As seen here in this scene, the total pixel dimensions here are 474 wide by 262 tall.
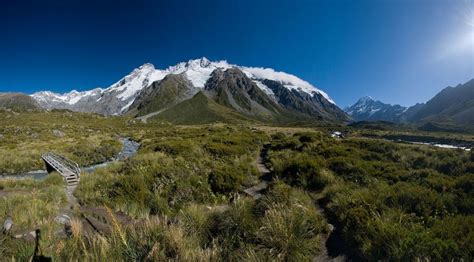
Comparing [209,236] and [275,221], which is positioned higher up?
[275,221]

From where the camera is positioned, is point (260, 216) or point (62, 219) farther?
point (62, 219)

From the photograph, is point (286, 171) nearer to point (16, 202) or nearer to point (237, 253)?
point (237, 253)

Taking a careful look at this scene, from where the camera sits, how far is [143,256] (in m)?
4.41

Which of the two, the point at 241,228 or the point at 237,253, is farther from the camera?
the point at 241,228

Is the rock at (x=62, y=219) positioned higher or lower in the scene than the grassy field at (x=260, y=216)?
lower

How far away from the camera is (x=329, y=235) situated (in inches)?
261

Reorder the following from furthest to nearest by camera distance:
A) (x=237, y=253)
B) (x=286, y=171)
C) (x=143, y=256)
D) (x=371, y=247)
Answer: (x=286, y=171)
(x=371, y=247)
(x=237, y=253)
(x=143, y=256)

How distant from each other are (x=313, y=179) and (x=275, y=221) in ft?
22.3

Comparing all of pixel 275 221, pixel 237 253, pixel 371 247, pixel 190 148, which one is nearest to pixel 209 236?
pixel 237 253

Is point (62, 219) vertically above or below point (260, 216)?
below

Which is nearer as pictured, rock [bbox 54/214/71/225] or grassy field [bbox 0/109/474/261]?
grassy field [bbox 0/109/474/261]

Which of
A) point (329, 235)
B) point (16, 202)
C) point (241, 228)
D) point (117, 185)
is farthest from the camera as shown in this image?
point (117, 185)

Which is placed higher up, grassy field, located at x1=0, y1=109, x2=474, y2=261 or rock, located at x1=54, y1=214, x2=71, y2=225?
grassy field, located at x1=0, y1=109, x2=474, y2=261

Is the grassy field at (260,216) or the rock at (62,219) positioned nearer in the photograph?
the grassy field at (260,216)
